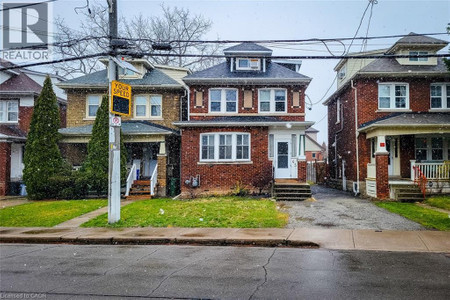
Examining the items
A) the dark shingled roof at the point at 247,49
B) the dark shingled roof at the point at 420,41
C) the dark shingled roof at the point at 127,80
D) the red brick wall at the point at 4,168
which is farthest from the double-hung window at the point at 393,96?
the red brick wall at the point at 4,168

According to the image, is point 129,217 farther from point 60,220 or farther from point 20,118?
point 20,118

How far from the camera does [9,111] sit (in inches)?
889

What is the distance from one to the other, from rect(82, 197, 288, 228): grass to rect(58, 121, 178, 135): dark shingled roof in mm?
5276

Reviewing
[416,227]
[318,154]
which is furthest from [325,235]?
[318,154]

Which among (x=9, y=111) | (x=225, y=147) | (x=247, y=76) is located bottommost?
(x=225, y=147)

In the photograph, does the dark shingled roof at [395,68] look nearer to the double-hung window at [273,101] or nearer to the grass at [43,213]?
the double-hung window at [273,101]

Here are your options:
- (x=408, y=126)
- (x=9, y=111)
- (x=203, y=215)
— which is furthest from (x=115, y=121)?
(x=9, y=111)

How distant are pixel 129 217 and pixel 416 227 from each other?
937cm

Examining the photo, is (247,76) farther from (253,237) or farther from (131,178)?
(253,237)

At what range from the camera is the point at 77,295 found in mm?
4891

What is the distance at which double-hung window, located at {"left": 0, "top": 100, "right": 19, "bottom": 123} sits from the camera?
886 inches

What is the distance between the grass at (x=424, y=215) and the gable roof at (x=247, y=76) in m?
8.56

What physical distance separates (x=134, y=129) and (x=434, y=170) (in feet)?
53.1

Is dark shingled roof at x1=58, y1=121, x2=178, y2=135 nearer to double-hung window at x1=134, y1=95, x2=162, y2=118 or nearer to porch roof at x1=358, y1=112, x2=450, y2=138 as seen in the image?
double-hung window at x1=134, y1=95, x2=162, y2=118
